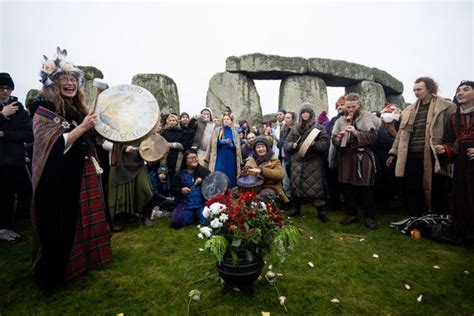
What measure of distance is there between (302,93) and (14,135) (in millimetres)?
9929

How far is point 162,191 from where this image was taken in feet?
18.0

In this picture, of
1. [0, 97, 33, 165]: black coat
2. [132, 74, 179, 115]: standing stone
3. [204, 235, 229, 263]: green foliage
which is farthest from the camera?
[132, 74, 179, 115]: standing stone

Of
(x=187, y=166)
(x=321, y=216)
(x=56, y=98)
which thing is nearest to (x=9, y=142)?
(x=56, y=98)

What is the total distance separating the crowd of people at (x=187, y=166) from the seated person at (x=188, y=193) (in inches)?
0.7

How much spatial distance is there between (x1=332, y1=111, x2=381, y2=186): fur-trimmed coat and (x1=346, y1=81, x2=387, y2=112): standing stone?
884 centimetres

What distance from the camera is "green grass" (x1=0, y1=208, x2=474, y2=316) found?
7.55 ft

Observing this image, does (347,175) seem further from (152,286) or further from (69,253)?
(69,253)

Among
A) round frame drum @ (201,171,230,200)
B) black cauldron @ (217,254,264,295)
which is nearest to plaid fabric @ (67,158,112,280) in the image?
black cauldron @ (217,254,264,295)

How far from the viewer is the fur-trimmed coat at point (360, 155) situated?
13.9ft

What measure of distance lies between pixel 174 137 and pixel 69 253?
3411 millimetres

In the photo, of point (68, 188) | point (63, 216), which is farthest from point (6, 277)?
point (68, 188)

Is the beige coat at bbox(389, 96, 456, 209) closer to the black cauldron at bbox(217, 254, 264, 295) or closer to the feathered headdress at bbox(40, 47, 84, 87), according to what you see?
the black cauldron at bbox(217, 254, 264, 295)

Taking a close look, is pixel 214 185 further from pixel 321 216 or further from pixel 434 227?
pixel 434 227

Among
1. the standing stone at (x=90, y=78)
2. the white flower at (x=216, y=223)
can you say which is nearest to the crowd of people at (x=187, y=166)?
the white flower at (x=216, y=223)
